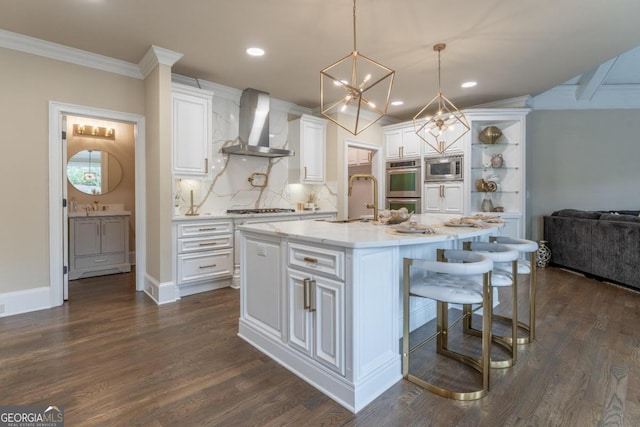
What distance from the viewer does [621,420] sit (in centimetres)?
160

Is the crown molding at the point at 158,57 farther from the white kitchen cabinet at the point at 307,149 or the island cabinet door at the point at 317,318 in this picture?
the island cabinet door at the point at 317,318

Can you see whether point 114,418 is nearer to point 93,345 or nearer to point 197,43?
point 93,345

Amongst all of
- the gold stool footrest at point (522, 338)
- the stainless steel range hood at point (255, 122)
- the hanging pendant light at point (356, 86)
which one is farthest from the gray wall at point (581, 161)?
the stainless steel range hood at point (255, 122)

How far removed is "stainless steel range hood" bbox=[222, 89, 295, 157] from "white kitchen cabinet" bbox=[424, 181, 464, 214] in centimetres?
257

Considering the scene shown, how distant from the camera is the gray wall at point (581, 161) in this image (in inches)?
205

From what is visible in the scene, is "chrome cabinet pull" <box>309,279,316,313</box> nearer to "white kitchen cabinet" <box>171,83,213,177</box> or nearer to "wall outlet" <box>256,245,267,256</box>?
"wall outlet" <box>256,245,267,256</box>

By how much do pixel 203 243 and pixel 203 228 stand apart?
0.17 meters

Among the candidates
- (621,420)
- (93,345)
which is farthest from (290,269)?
(621,420)

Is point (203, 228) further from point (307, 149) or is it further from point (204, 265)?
point (307, 149)

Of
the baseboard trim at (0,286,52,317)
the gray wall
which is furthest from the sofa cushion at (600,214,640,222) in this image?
the baseboard trim at (0,286,52,317)

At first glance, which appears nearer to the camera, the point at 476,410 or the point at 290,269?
the point at 476,410

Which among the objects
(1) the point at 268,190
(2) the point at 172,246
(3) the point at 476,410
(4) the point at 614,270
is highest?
(1) the point at 268,190

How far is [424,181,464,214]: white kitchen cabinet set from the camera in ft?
16.7

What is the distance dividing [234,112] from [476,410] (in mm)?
4305
